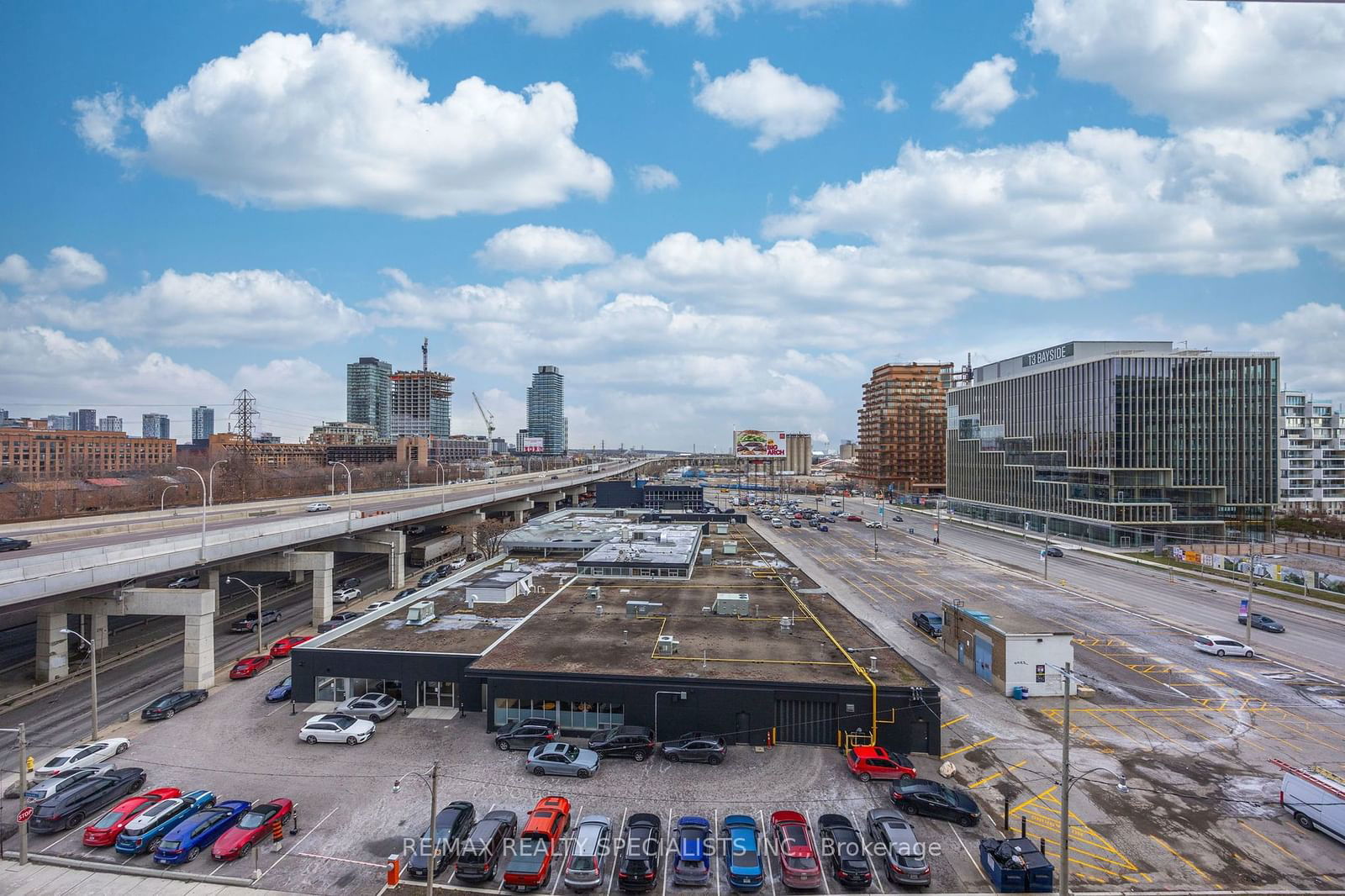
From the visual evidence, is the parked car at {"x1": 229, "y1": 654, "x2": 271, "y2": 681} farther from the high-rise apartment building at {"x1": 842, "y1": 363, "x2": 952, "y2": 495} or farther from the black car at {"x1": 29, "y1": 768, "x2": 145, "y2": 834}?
the high-rise apartment building at {"x1": 842, "y1": 363, "x2": 952, "y2": 495}

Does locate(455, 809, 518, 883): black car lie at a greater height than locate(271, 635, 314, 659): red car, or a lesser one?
greater

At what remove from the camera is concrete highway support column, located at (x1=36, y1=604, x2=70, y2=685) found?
34875 mm

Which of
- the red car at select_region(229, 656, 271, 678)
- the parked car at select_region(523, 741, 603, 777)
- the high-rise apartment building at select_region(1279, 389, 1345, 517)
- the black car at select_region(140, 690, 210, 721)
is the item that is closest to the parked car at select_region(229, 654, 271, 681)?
the red car at select_region(229, 656, 271, 678)

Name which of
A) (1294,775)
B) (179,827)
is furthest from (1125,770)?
(179,827)

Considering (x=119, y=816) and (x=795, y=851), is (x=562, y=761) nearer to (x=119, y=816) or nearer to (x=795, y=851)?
(x=795, y=851)

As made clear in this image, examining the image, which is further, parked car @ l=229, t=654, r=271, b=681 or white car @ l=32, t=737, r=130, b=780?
parked car @ l=229, t=654, r=271, b=681

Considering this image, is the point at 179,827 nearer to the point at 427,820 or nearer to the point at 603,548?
the point at 427,820

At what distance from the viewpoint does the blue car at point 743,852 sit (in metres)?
18.2

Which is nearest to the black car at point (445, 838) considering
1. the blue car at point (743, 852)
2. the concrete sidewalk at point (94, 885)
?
the concrete sidewalk at point (94, 885)

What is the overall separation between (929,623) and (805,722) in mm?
21537

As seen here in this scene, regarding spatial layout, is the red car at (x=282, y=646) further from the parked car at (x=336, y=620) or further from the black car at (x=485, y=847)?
the black car at (x=485, y=847)

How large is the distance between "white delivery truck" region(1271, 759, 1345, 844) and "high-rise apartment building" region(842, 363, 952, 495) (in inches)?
5575

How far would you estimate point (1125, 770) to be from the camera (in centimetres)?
2514

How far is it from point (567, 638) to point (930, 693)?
58.5 ft
